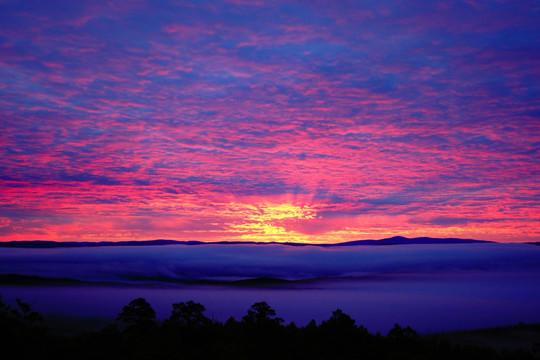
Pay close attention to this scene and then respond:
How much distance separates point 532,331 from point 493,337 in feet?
74.5

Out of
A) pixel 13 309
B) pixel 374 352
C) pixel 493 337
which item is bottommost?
pixel 493 337

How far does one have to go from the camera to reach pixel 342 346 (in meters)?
37.8

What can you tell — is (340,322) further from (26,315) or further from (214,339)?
(26,315)

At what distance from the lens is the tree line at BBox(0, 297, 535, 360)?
3322 cm

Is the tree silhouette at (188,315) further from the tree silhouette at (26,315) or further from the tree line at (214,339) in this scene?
the tree silhouette at (26,315)

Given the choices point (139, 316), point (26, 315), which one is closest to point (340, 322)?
point (139, 316)

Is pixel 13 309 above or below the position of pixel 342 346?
above

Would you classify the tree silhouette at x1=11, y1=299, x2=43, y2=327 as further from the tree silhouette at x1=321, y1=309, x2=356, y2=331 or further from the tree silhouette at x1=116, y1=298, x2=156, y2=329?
the tree silhouette at x1=321, y1=309, x2=356, y2=331

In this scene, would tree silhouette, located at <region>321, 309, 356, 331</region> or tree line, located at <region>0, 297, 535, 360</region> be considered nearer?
tree line, located at <region>0, 297, 535, 360</region>

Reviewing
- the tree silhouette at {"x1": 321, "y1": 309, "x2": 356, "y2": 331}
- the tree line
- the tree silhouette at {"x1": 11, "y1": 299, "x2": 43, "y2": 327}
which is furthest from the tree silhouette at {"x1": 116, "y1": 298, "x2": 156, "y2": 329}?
the tree silhouette at {"x1": 321, "y1": 309, "x2": 356, "y2": 331}

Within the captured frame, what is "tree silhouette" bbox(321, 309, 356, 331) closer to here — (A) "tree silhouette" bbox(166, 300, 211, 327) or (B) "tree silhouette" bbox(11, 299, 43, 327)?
(A) "tree silhouette" bbox(166, 300, 211, 327)

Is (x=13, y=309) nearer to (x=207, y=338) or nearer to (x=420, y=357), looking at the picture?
(x=207, y=338)

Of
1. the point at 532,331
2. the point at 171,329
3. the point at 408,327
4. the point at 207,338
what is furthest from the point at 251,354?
the point at 532,331

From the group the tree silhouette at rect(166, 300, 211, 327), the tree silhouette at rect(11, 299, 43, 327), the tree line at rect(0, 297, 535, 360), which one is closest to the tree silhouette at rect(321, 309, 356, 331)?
the tree line at rect(0, 297, 535, 360)
